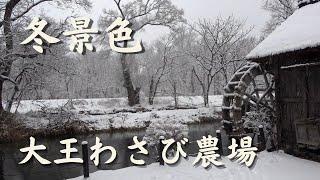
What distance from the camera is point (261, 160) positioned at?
442 inches

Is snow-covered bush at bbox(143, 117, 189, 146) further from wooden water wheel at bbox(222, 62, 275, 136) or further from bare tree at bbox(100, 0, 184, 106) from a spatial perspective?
bare tree at bbox(100, 0, 184, 106)

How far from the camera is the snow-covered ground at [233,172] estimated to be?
31.1 ft

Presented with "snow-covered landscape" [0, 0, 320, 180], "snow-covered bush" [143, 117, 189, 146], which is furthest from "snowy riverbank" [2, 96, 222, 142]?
"snow-covered bush" [143, 117, 189, 146]

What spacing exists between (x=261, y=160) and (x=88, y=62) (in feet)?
188

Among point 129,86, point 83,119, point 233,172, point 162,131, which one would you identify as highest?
point 129,86

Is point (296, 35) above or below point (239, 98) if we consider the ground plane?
above

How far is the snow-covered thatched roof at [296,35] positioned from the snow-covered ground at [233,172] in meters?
2.98

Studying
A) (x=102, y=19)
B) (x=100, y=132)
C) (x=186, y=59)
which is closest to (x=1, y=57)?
(x=100, y=132)

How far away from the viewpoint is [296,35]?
11.3 metres

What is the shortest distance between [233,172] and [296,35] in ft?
14.1

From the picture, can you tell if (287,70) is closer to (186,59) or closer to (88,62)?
(186,59)

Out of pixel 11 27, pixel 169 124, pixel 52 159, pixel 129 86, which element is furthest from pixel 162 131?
pixel 129 86

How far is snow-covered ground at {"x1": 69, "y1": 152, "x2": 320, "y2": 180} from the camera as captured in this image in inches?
373

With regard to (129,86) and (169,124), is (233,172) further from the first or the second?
(129,86)
